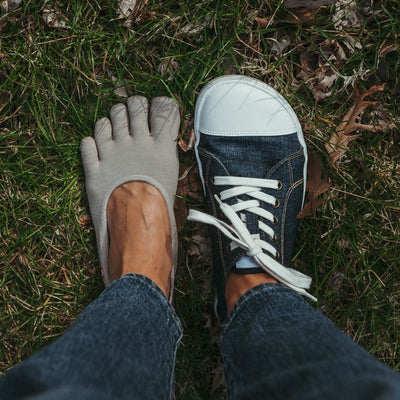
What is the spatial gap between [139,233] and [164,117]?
574 mm

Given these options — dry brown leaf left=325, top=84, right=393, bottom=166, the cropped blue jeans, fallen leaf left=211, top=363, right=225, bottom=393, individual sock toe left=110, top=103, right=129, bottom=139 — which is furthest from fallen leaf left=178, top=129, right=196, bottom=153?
fallen leaf left=211, top=363, right=225, bottom=393

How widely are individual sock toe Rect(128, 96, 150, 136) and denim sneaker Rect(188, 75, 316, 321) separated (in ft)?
0.86

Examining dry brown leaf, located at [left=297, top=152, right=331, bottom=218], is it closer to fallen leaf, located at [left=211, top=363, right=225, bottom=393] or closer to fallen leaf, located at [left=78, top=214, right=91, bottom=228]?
fallen leaf, located at [left=211, top=363, right=225, bottom=393]

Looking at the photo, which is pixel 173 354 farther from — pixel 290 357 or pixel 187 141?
pixel 187 141

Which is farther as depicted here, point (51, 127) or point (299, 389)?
point (51, 127)

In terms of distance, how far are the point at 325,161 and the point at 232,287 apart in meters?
0.75

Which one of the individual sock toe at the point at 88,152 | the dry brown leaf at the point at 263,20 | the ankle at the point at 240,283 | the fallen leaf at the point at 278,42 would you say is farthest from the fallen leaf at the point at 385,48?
the individual sock toe at the point at 88,152

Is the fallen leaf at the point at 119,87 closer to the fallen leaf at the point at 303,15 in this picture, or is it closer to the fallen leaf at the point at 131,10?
the fallen leaf at the point at 131,10

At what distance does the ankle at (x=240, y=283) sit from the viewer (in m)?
1.57

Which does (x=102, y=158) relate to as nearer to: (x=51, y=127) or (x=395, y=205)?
(x=51, y=127)

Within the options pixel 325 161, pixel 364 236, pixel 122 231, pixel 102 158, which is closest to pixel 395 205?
pixel 364 236

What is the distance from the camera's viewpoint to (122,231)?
70.7 inches

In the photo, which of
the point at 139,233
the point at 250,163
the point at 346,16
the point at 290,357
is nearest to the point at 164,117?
the point at 250,163

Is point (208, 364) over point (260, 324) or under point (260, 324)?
under
